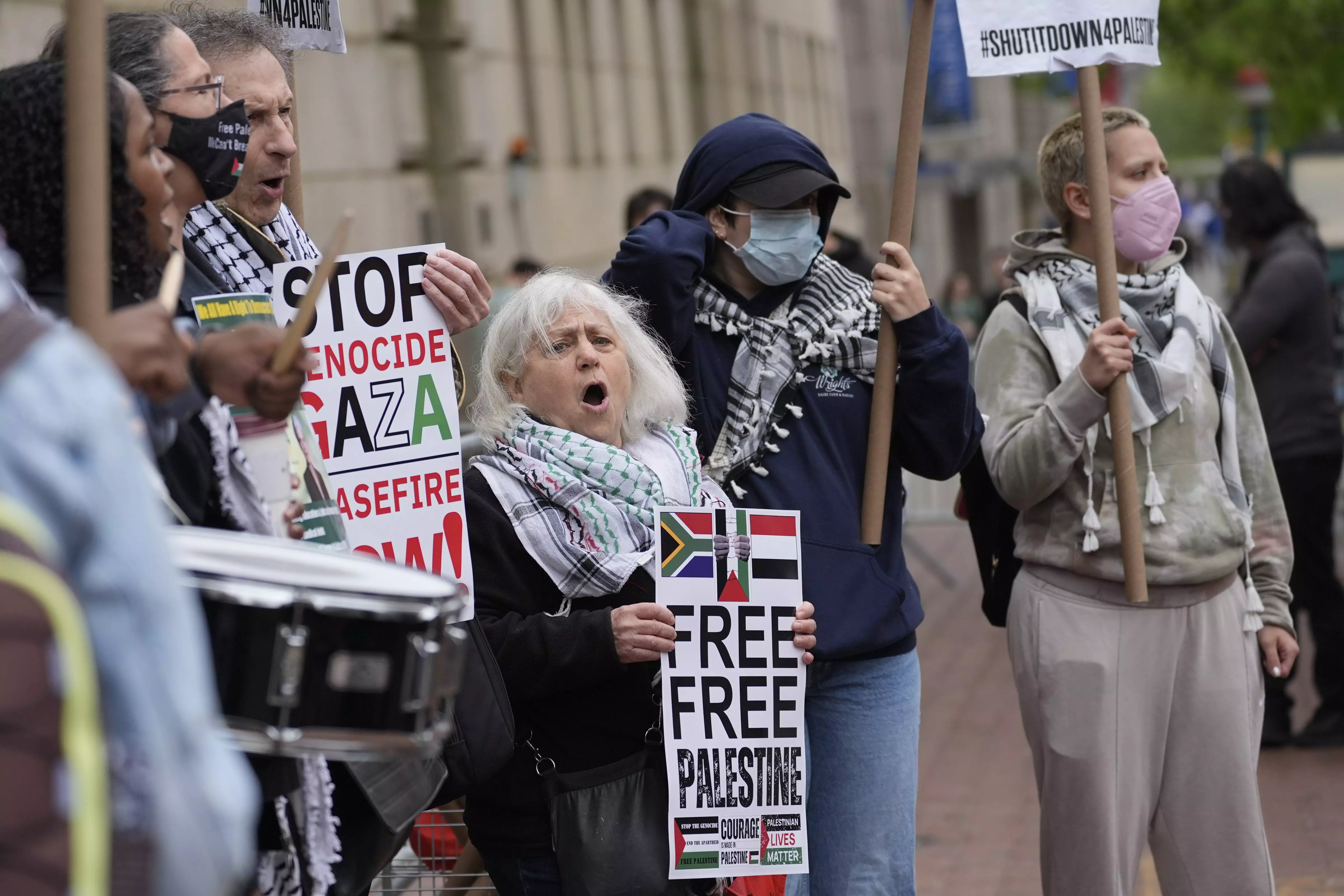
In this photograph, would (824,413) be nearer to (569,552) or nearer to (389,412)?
(569,552)

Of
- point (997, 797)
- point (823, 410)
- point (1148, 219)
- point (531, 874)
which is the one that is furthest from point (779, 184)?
point (997, 797)

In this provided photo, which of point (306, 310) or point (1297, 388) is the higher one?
point (1297, 388)

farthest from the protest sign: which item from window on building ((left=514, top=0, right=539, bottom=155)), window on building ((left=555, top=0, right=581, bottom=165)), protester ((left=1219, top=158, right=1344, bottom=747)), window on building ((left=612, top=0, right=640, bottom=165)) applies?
window on building ((left=612, top=0, right=640, bottom=165))

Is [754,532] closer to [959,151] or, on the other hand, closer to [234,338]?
[234,338]

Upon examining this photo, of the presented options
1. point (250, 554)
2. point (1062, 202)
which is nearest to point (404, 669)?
point (250, 554)

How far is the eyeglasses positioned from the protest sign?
31cm

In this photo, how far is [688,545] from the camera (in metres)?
3.13

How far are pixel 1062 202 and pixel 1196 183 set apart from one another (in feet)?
231

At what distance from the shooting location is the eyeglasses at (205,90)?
8.58 feet

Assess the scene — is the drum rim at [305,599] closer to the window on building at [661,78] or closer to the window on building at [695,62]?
the window on building at [661,78]

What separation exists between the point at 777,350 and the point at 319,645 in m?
1.83

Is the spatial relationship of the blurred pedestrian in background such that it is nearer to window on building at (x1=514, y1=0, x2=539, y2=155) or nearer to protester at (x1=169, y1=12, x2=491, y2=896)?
window on building at (x1=514, y1=0, x2=539, y2=155)

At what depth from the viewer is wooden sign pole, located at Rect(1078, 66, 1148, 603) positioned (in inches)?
143

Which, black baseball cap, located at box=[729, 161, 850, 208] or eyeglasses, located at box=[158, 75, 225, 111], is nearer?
eyeglasses, located at box=[158, 75, 225, 111]
